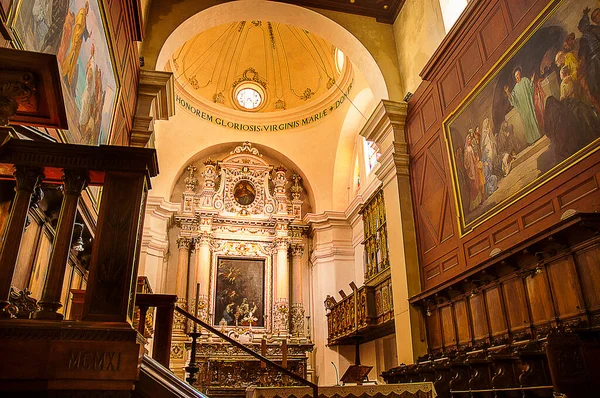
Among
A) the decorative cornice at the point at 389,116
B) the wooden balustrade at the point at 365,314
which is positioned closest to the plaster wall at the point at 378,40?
the decorative cornice at the point at 389,116

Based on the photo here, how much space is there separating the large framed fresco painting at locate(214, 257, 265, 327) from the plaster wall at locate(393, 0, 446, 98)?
25.2 feet

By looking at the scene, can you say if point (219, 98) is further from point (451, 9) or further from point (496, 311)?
point (496, 311)

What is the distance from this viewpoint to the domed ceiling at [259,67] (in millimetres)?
14969

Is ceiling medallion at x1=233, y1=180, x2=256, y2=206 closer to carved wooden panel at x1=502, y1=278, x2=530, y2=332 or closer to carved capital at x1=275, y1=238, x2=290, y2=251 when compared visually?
carved capital at x1=275, y1=238, x2=290, y2=251

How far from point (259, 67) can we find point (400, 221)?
928 cm

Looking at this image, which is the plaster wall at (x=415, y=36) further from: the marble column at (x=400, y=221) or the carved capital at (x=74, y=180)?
the carved capital at (x=74, y=180)

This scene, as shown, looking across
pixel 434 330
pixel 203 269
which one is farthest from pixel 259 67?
pixel 434 330

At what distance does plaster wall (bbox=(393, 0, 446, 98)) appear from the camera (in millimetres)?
8836

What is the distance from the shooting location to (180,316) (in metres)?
13.5

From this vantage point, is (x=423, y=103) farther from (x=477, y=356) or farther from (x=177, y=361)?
(x=177, y=361)

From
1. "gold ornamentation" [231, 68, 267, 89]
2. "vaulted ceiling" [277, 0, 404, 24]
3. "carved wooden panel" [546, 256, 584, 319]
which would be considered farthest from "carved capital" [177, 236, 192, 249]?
"carved wooden panel" [546, 256, 584, 319]

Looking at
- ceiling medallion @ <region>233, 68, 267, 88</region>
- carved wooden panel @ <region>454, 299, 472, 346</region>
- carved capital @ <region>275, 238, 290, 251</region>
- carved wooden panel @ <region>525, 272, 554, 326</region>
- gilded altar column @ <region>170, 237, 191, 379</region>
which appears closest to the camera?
carved wooden panel @ <region>525, 272, 554, 326</region>

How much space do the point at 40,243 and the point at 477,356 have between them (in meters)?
5.14

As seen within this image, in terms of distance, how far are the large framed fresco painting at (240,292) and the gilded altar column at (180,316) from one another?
1014 mm
